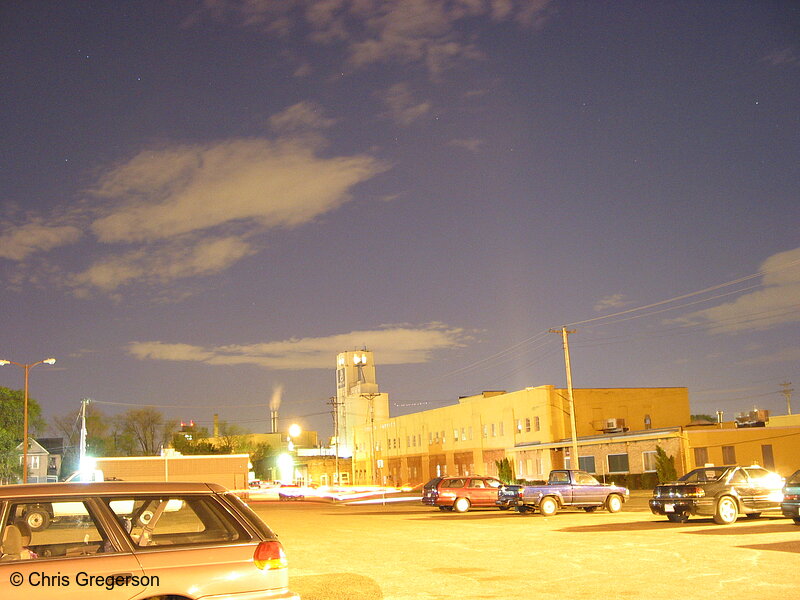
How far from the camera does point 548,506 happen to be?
1184 inches

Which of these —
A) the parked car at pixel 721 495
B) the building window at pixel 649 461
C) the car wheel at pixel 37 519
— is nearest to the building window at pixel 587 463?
the building window at pixel 649 461

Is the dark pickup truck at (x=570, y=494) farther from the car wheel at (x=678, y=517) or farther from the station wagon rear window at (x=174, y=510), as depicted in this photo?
the station wagon rear window at (x=174, y=510)

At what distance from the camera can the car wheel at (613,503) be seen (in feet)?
100

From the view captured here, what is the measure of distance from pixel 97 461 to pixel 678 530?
181ft

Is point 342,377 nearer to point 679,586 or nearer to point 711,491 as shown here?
point 711,491

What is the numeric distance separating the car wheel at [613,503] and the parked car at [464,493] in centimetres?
632

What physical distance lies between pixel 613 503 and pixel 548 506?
256cm

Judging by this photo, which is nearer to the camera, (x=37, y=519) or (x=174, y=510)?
(x=37, y=519)

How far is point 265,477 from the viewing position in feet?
427

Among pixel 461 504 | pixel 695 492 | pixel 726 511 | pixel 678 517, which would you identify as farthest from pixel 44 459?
pixel 726 511

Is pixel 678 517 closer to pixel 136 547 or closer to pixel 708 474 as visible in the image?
pixel 708 474

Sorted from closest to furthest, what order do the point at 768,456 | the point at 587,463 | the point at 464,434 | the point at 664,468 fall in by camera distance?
the point at 664,468, the point at 768,456, the point at 587,463, the point at 464,434

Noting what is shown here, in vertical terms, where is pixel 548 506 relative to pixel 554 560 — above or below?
below

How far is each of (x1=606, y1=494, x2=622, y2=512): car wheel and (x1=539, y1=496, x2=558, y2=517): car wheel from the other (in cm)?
215
